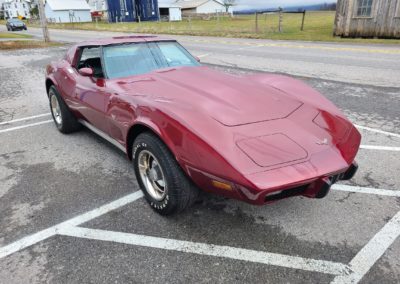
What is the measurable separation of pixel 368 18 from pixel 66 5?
222ft

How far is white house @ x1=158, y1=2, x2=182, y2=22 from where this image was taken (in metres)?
60.2

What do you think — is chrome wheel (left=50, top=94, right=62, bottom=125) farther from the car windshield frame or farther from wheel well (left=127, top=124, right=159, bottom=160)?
wheel well (left=127, top=124, right=159, bottom=160)

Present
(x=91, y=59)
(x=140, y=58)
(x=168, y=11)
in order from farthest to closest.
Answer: (x=168, y=11), (x=91, y=59), (x=140, y=58)

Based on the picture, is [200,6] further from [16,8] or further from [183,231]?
[183,231]

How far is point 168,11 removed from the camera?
201ft

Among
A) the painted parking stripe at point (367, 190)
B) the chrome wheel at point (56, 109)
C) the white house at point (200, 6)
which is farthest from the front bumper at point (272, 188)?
the white house at point (200, 6)

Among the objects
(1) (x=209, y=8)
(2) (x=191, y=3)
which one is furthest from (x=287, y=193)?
(1) (x=209, y=8)

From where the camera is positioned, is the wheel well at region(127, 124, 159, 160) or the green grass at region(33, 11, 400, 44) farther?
the green grass at region(33, 11, 400, 44)

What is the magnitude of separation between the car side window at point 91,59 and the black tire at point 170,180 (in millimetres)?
1540

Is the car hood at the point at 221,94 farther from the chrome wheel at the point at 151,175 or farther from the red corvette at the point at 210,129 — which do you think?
the chrome wheel at the point at 151,175

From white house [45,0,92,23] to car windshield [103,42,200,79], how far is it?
71.0 m

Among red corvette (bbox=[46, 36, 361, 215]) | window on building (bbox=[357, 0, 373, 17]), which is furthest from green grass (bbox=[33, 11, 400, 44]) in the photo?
red corvette (bbox=[46, 36, 361, 215])

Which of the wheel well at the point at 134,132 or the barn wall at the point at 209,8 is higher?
the barn wall at the point at 209,8

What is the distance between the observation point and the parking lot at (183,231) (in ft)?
7.50
